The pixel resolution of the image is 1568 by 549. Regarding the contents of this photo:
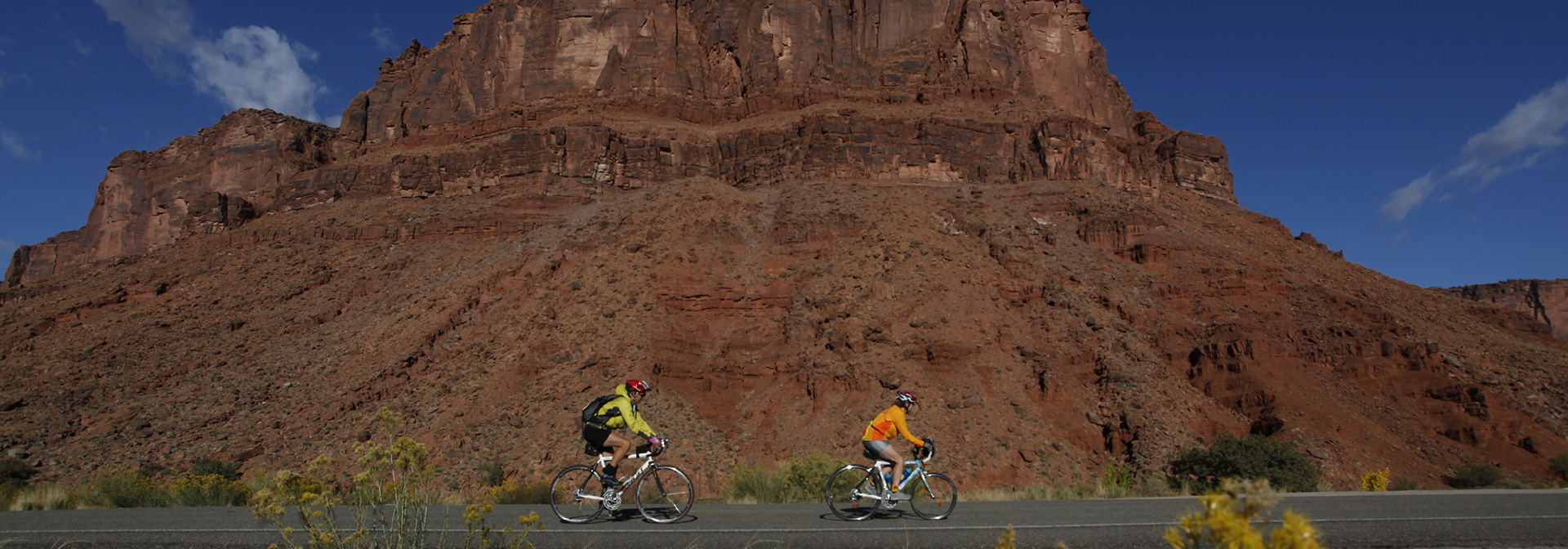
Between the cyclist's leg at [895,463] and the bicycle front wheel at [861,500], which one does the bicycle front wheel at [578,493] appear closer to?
the bicycle front wheel at [861,500]

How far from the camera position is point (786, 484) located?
1368 centimetres

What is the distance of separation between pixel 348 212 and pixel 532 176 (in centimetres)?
1182

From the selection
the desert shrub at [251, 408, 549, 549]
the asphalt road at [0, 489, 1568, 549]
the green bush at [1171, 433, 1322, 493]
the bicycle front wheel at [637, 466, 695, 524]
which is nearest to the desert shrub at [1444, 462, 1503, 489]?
the green bush at [1171, 433, 1322, 493]

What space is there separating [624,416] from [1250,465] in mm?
14705

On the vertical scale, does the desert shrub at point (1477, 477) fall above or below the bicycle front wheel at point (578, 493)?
below

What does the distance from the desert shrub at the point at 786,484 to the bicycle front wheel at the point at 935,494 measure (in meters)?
3.57

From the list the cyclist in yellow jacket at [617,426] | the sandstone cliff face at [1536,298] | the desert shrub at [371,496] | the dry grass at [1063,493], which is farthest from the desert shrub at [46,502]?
the sandstone cliff face at [1536,298]

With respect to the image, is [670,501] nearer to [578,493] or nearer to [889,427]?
[578,493]

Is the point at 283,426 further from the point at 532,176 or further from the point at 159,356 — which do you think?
the point at 532,176

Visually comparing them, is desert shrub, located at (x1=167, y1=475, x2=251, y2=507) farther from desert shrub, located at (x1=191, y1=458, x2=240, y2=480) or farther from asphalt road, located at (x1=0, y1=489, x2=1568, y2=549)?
desert shrub, located at (x1=191, y1=458, x2=240, y2=480)

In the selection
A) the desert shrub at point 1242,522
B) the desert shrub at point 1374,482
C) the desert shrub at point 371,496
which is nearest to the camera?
the desert shrub at point 1242,522

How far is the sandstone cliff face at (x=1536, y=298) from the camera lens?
278 feet

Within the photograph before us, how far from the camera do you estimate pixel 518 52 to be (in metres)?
56.1

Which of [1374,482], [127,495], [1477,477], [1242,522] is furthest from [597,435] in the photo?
[1477,477]
